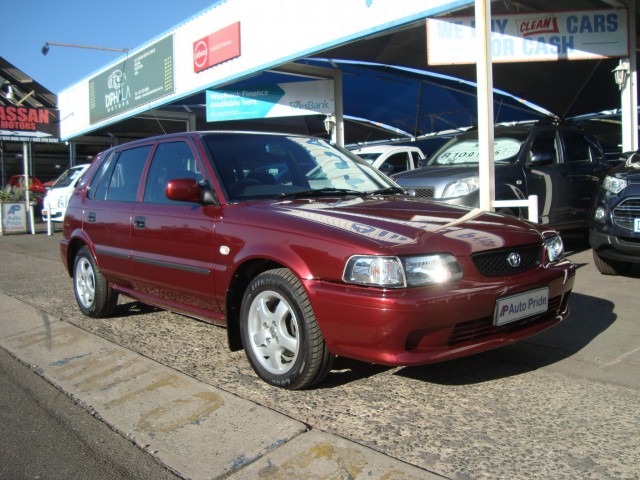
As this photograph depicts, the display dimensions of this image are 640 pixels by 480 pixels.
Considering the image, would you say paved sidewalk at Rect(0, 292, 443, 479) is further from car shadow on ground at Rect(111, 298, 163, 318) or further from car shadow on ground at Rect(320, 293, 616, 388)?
car shadow on ground at Rect(111, 298, 163, 318)

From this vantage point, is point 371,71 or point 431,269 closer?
point 431,269

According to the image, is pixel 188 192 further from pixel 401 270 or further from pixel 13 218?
pixel 13 218

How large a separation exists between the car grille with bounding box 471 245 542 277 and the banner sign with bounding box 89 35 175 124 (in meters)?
12.8

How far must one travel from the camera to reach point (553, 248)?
372 cm

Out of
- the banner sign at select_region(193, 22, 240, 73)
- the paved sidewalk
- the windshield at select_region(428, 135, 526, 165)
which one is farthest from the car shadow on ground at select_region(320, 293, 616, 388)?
the banner sign at select_region(193, 22, 240, 73)

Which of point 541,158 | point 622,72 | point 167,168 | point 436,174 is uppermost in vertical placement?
point 622,72

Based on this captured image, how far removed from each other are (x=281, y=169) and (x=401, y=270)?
1667 millimetres

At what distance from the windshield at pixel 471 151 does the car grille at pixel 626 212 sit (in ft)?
5.81

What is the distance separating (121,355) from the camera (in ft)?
14.2

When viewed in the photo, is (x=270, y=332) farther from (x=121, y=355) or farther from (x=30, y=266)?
(x=30, y=266)

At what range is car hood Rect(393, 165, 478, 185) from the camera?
6895 millimetres

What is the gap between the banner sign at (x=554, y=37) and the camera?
8.16m

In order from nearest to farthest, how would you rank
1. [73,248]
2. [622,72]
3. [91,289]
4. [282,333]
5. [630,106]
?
1. [282,333]
2. [91,289]
3. [73,248]
4. [622,72]
5. [630,106]

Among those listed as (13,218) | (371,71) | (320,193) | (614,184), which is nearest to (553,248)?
(320,193)
